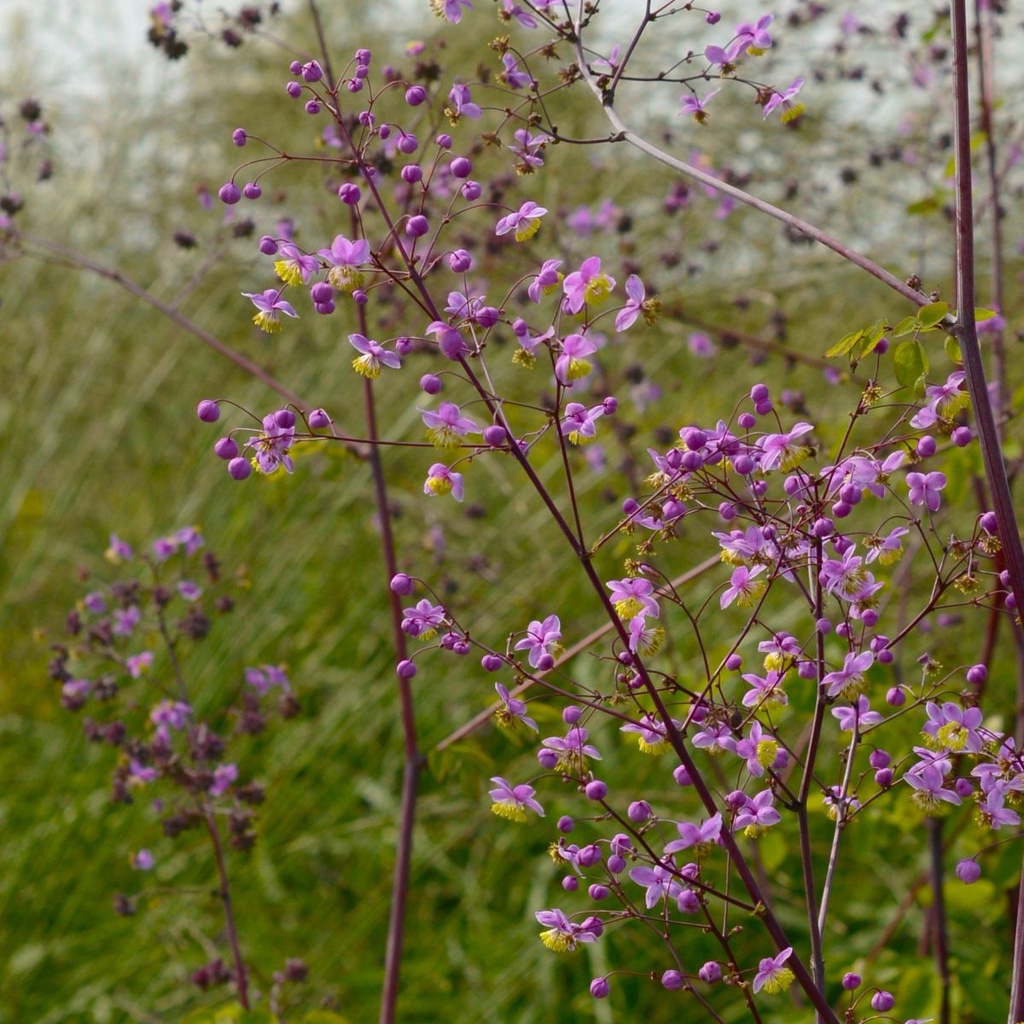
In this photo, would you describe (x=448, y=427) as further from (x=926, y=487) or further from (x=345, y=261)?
(x=926, y=487)

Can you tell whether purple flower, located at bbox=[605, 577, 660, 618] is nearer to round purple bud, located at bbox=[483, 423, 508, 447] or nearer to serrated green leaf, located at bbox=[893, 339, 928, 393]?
round purple bud, located at bbox=[483, 423, 508, 447]

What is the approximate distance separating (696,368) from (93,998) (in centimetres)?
350

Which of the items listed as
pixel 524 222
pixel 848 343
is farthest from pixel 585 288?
pixel 848 343

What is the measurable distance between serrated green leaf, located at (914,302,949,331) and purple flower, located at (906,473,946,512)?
0.16 metres

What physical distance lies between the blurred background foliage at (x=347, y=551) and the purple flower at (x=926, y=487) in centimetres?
101

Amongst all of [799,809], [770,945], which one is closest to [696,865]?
[799,809]

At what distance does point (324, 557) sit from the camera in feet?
16.2

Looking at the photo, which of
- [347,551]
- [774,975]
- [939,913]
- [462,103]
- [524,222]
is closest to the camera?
[774,975]

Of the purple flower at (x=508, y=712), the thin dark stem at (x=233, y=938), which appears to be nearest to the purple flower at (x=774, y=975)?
the purple flower at (x=508, y=712)

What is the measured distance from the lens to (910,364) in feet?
4.88

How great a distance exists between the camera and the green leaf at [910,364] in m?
1.48

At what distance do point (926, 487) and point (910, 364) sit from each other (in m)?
0.15

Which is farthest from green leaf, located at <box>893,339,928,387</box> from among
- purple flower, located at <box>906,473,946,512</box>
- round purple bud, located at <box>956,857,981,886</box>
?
round purple bud, located at <box>956,857,981,886</box>

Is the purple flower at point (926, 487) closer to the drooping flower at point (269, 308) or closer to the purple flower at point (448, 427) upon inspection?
the purple flower at point (448, 427)
